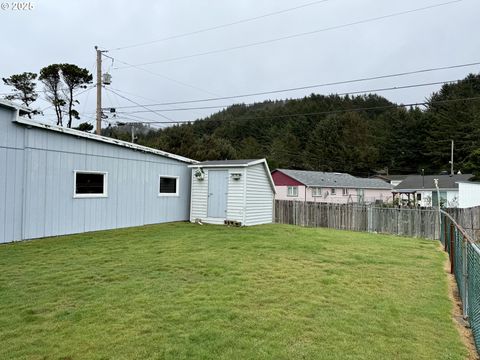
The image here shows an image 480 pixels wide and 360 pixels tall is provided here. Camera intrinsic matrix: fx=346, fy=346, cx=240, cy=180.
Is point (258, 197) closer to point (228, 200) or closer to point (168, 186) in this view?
point (228, 200)

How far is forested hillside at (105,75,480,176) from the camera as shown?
45969mm

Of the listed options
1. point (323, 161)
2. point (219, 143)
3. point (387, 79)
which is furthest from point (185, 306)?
point (323, 161)

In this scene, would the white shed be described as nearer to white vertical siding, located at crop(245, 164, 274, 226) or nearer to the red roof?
white vertical siding, located at crop(245, 164, 274, 226)

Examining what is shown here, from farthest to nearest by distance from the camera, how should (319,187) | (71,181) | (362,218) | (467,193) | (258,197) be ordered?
(319,187) < (467,193) < (362,218) < (258,197) < (71,181)

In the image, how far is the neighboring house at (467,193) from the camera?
25.8m

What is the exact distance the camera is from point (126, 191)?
12.1 metres

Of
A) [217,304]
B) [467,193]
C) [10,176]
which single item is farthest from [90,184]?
[467,193]

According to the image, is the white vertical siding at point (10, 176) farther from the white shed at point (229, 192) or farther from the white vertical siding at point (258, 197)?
the white vertical siding at point (258, 197)

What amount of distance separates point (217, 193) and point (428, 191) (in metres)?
23.4

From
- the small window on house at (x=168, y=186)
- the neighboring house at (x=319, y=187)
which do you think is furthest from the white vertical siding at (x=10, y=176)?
the neighboring house at (x=319, y=187)

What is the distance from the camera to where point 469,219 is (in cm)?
1498

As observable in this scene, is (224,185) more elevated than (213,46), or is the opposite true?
(213,46)

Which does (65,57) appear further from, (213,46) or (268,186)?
(268,186)

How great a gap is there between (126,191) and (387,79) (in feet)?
44.8
